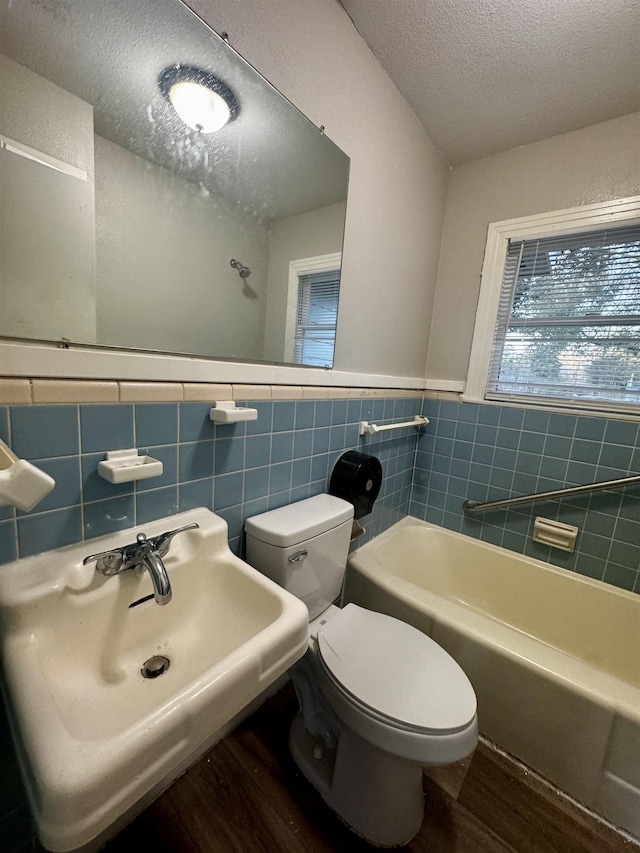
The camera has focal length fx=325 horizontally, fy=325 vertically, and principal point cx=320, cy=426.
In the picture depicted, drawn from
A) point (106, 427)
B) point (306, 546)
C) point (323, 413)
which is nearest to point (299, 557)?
point (306, 546)

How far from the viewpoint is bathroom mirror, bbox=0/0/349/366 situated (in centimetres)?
61

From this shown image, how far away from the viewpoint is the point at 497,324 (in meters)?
1.72

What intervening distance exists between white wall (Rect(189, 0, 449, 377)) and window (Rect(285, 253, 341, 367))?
0.19 feet

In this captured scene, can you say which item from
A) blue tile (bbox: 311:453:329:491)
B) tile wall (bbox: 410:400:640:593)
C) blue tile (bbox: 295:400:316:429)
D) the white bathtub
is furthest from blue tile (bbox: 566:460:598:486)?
blue tile (bbox: 295:400:316:429)

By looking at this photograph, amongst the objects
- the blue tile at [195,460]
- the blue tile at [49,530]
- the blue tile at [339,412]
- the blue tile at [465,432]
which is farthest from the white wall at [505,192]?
the blue tile at [49,530]

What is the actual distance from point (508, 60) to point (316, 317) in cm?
113

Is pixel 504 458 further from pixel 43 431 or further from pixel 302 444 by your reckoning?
pixel 43 431

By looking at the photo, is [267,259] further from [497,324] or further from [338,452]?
[497,324]

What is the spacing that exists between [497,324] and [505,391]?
357 mm

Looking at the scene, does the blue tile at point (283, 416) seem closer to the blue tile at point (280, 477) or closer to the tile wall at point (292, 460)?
Result: the tile wall at point (292, 460)

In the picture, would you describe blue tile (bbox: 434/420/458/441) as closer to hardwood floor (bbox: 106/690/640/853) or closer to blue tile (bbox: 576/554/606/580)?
blue tile (bbox: 576/554/606/580)

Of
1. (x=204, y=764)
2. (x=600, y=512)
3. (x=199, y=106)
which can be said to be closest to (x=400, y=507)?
(x=600, y=512)

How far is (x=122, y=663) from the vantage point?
718 millimetres

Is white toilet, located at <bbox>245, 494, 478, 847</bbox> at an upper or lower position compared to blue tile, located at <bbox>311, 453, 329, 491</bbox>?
lower
